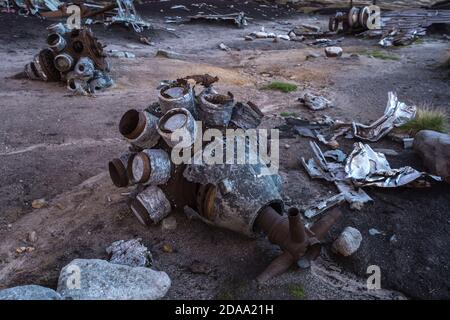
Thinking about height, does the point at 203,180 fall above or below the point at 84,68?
above

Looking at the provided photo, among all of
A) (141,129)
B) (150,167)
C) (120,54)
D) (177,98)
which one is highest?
(177,98)

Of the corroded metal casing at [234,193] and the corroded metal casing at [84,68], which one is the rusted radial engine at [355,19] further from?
the corroded metal casing at [234,193]

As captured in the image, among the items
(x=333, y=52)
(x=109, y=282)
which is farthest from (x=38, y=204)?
(x=333, y=52)

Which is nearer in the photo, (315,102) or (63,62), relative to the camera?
(315,102)

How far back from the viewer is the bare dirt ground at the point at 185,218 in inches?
124

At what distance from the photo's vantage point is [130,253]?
327cm

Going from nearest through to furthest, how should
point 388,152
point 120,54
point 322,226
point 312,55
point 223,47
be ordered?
point 322,226 < point 388,152 < point 120,54 < point 312,55 < point 223,47

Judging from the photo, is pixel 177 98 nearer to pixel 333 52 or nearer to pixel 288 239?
pixel 288 239

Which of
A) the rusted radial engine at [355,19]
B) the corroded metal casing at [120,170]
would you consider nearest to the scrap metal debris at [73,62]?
the corroded metal casing at [120,170]

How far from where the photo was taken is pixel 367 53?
1234cm

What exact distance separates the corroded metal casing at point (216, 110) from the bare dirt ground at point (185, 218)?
3.03 ft

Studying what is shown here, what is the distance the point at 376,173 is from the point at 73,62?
21.6 feet

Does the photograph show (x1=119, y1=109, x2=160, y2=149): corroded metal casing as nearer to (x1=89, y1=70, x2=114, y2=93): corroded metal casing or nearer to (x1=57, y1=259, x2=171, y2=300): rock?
(x1=57, y1=259, x2=171, y2=300): rock

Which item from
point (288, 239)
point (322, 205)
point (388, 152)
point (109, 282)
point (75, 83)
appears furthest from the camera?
point (75, 83)
